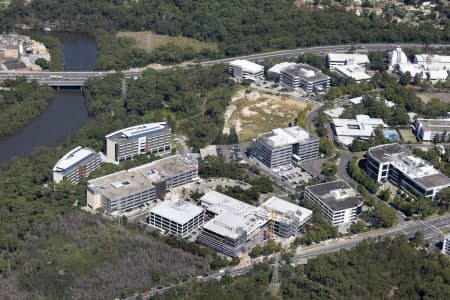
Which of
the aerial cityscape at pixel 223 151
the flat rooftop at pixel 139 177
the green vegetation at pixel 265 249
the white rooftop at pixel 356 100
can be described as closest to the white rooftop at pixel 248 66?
the aerial cityscape at pixel 223 151

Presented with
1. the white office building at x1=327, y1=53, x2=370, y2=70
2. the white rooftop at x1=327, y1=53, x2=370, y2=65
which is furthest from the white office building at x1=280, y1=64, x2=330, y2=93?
the white rooftop at x1=327, y1=53, x2=370, y2=65

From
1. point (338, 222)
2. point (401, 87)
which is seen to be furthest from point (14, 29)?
point (338, 222)

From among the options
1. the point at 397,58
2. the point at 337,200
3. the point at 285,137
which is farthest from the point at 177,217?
the point at 397,58

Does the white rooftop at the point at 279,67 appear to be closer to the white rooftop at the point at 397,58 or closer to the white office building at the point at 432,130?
the white rooftop at the point at 397,58

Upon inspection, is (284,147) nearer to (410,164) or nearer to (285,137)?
(285,137)

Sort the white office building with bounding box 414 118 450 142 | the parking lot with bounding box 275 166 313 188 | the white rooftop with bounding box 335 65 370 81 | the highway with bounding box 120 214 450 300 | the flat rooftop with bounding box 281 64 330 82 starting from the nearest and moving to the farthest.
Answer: the highway with bounding box 120 214 450 300
the parking lot with bounding box 275 166 313 188
the white office building with bounding box 414 118 450 142
the flat rooftop with bounding box 281 64 330 82
the white rooftop with bounding box 335 65 370 81

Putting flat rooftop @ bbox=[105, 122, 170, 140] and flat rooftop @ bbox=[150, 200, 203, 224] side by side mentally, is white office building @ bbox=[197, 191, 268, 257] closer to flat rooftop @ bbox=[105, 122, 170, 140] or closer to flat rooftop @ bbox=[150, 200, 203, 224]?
flat rooftop @ bbox=[150, 200, 203, 224]
